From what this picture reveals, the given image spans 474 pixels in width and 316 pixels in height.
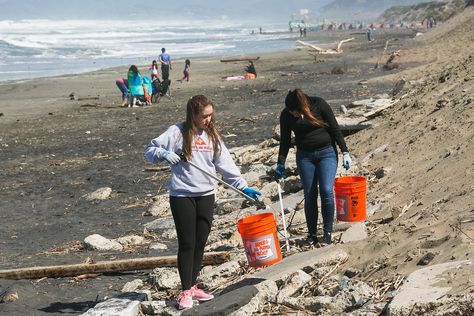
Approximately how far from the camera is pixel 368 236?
7.31m

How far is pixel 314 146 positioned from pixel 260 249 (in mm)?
1396

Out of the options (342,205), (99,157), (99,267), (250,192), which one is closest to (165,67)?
(99,157)

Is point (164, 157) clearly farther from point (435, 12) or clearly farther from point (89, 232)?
point (435, 12)

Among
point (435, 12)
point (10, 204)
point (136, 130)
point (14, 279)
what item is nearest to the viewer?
point (14, 279)

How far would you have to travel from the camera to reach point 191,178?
240 inches

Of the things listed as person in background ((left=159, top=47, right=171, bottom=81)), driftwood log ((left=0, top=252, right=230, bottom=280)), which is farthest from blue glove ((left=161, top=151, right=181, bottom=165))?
person in background ((left=159, top=47, right=171, bottom=81))

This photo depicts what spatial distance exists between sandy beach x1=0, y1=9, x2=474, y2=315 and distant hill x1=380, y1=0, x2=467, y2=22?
45.5 m

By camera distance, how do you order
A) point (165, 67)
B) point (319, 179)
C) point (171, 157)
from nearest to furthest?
point (171, 157), point (319, 179), point (165, 67)

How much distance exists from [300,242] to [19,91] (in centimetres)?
2591

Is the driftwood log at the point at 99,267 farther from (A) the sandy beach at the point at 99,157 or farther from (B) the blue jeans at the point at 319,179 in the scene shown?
(B) the blue jeans at the point at 319,179

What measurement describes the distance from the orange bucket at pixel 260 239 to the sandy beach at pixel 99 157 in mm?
712

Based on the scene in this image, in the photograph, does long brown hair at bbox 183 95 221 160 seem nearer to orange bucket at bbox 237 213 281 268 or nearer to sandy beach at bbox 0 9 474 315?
orange bucket at bbox 237 213 281 268

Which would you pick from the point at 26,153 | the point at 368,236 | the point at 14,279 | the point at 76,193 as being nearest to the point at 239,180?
the point at 368,236

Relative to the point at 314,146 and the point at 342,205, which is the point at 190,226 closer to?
the point at 314,146
